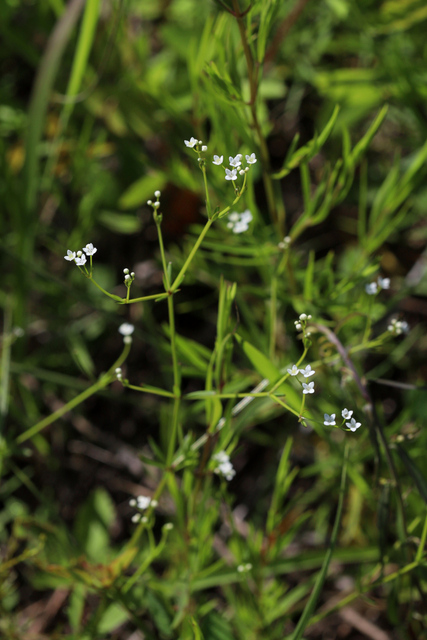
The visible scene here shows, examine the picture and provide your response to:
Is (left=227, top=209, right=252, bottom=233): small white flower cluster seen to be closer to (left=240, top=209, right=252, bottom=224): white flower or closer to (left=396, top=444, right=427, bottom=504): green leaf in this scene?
(left=240, top=209, right=252, bottom=224): white flower

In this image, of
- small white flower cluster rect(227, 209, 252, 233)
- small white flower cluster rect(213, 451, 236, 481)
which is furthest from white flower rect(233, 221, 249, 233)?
small white flower cluster rect(213, 451, 236, 481)

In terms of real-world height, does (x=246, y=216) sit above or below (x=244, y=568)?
above

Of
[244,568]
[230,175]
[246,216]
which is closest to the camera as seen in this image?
[230,175]

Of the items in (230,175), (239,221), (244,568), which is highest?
(230,175)

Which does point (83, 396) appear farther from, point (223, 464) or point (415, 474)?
point (415, 474)

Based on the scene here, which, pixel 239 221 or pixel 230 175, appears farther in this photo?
pixel 239 221

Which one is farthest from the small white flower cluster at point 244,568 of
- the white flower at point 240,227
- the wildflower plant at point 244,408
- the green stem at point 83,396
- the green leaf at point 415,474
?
the white flower at point 240,227

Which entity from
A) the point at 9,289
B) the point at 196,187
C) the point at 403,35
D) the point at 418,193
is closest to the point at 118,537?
the point at 9,289

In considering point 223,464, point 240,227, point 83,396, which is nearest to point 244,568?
point 223,464

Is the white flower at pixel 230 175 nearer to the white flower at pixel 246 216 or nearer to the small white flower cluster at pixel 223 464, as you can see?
the white flower at pixel 246 216
